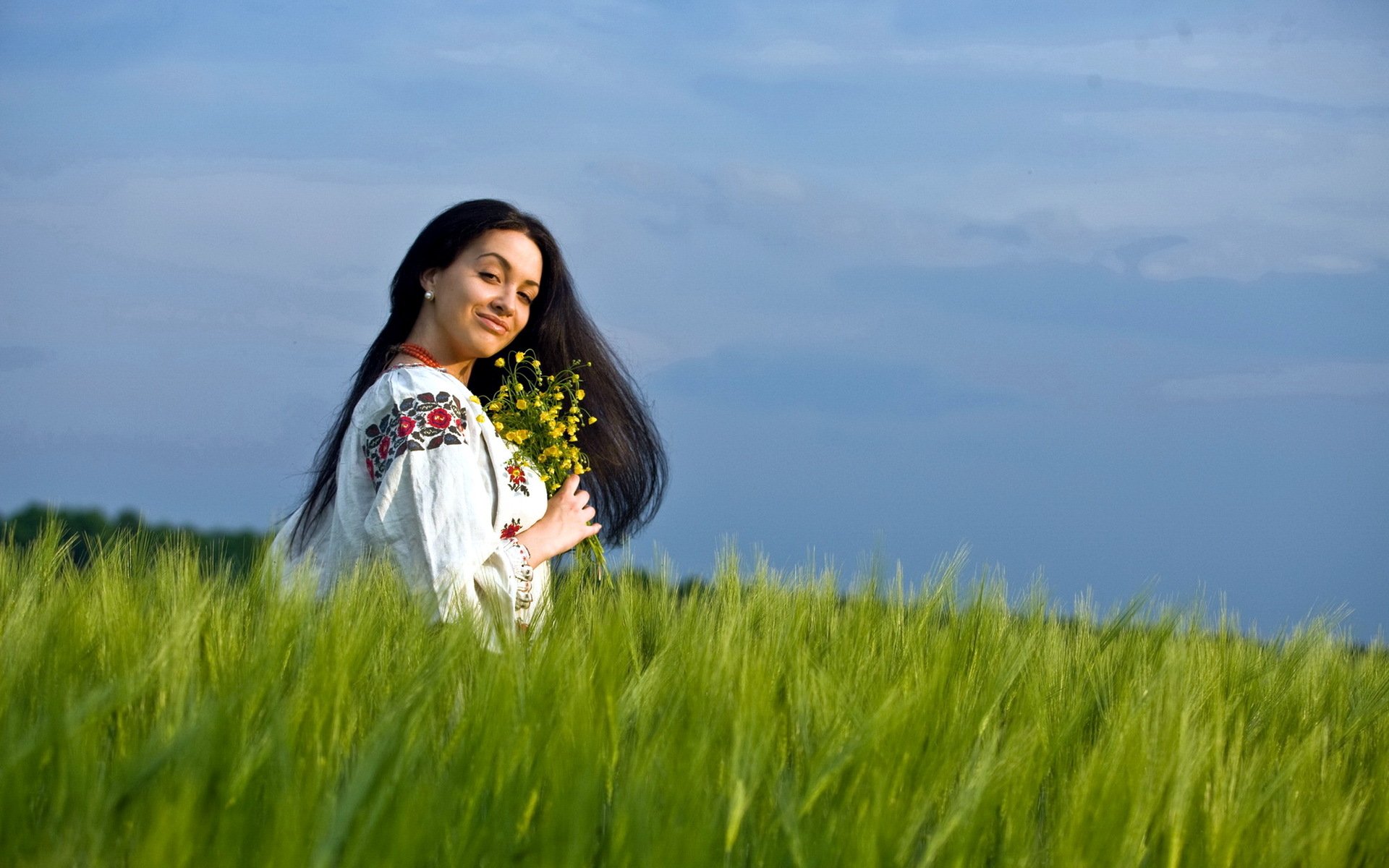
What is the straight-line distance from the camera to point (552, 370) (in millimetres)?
3383

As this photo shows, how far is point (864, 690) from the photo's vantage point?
6.30 ft

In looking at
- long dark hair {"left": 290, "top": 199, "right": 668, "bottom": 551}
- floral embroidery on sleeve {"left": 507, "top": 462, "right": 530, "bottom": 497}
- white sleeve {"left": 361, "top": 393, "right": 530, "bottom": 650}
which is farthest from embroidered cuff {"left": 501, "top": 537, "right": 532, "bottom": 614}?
long dark hair {"left": 290, "top": 199, "right": 668, "bottom": 551}

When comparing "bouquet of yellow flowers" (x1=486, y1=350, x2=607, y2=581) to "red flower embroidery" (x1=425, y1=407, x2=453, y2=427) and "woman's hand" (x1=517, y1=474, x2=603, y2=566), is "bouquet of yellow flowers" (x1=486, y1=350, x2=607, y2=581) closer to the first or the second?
"woman's hand" (x1=517, y1=474, x2=603, y2=566)

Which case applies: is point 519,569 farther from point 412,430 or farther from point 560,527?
point 412,430

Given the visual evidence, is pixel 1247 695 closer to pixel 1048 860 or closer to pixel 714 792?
pixel 1048 860

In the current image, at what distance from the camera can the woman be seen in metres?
2.52

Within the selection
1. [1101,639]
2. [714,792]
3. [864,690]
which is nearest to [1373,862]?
[864,690]

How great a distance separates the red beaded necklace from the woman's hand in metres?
0.43

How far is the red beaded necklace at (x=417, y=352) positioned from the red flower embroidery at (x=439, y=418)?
0.31 metres

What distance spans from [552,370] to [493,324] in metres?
0.42

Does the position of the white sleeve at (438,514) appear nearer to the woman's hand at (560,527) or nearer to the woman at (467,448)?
the woman at (467,448)

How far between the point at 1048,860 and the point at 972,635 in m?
1.20

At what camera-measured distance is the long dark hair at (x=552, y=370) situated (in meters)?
3.04

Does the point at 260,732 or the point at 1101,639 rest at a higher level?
the point at 1101,639
